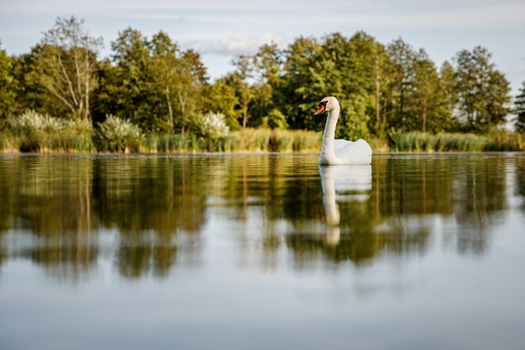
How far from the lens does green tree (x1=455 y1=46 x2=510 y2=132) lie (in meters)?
74.4

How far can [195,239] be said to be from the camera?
20.1ft

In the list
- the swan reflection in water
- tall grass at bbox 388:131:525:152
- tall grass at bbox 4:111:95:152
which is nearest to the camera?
the swan reflection in water

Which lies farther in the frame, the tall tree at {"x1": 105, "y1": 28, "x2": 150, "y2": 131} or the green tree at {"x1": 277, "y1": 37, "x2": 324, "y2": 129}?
the green tree at {"x1": 277, "y1": 37, "x2": 324, "y2": 129}

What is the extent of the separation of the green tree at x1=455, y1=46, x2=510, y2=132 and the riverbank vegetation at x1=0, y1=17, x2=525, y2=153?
118 mm

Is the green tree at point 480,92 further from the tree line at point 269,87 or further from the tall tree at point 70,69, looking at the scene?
the tall tree at point 70,69

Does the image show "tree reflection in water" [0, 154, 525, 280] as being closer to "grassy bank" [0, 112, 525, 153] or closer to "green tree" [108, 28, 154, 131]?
"grassy bank" [0, 112, 525, 153]

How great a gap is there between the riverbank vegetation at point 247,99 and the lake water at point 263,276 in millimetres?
33805

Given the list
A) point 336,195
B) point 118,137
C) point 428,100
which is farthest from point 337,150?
point 428,100

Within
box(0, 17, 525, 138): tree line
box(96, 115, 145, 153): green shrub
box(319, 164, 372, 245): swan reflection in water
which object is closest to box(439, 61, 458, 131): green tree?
box(0, 17, 525, 138): tree line

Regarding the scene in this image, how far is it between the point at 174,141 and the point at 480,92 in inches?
1713

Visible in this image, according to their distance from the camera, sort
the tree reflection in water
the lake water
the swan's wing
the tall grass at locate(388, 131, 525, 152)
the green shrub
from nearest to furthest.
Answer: the lake water, the tree reflection in water, the swan's wing, the green shrub, the tall grass at locate(388, 131, 525, 152)

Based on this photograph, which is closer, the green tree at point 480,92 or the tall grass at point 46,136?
the tall grass at point 46,136

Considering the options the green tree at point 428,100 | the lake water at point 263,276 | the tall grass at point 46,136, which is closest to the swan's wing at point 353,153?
the lake water at point 263,276

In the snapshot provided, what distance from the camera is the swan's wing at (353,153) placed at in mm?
19562
